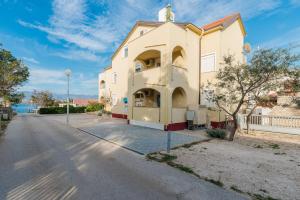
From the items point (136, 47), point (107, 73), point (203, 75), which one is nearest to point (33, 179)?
point (136, 47)

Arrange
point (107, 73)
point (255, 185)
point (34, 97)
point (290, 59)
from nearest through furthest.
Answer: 1. point (255, 185)
2. point (290, 59)
3. point (107, 73)
4. point (34, 97)

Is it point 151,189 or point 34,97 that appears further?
point 34,97

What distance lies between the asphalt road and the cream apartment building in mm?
6891

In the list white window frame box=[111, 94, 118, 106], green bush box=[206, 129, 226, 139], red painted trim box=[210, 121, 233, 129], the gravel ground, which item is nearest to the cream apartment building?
red painted trim box=[210, 121, 233, 129]

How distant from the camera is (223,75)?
9.59m

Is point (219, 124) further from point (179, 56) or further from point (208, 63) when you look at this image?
point (179, 56)

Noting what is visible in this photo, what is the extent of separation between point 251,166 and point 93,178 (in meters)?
5.29

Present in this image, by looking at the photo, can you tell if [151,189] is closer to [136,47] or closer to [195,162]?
[195,162]

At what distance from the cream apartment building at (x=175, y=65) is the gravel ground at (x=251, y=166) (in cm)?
534

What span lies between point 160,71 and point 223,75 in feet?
16.2

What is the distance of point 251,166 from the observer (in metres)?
5.61

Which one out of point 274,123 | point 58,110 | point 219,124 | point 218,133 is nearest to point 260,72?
point 218,133

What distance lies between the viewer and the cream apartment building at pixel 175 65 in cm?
1245

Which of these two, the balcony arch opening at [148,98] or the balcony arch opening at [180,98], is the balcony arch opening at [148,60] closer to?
the balcony arch opening at [148,98]
